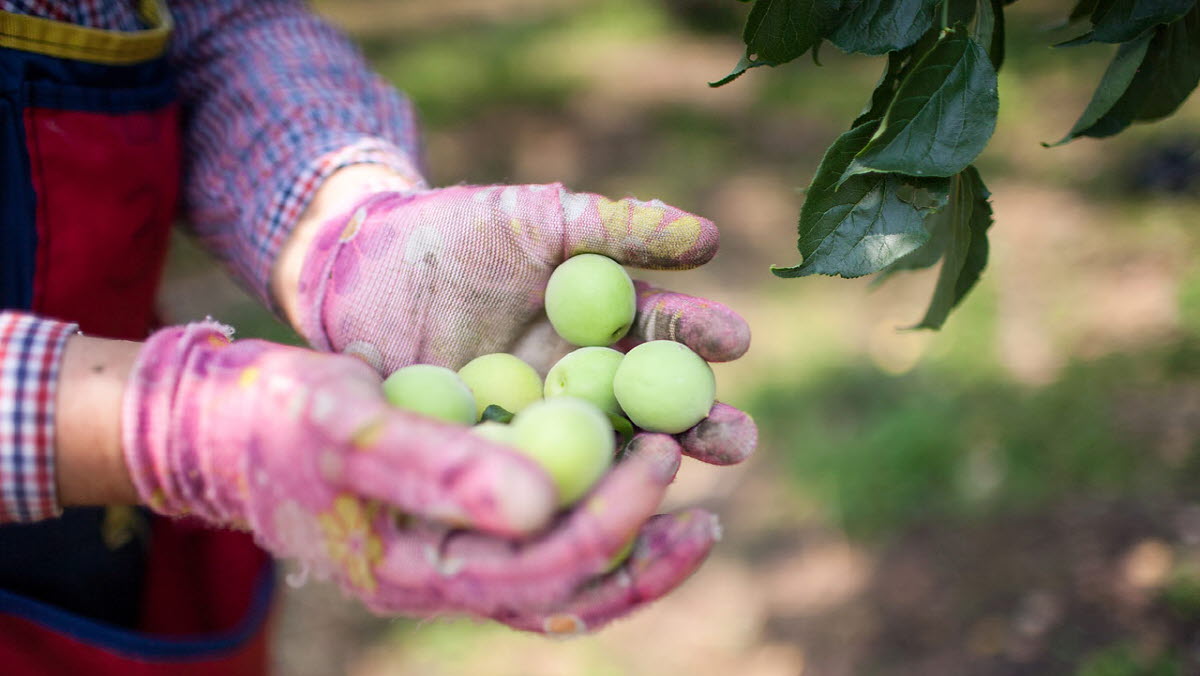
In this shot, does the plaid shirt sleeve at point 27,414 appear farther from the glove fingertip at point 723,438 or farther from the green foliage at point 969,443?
the green foliage at point 969,443

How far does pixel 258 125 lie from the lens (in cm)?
188

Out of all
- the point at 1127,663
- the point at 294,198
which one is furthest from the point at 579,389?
the point at 1127,663

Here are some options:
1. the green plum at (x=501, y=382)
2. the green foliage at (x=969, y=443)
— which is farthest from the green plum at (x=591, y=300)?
the green foliage at (x=969, y=443)

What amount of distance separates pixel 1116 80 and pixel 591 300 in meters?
0.86

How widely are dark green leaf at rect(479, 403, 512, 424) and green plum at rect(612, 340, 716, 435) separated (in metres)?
0.20

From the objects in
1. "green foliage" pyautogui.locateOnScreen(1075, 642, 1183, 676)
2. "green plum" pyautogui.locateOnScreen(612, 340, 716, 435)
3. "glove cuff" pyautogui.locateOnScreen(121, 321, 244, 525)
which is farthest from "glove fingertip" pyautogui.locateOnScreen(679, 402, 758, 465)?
"green foliage" pyautogui.locateOnScreen(1075, 642, 1183, 676)

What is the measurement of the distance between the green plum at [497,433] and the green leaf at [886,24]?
2.22 ft

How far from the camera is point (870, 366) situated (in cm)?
356

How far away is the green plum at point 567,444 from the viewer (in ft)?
3.73

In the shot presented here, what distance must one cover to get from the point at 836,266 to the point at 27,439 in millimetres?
1061

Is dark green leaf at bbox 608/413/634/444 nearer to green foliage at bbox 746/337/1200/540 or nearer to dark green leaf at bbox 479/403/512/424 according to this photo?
dark green leaf at bbox 479/403/512/424

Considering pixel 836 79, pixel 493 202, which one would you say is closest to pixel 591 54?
pixel 836 79

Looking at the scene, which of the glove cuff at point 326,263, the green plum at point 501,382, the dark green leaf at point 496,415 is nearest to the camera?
the dark green leaf at point 496,415

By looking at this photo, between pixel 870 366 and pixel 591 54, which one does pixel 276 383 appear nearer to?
pixel 870 366
